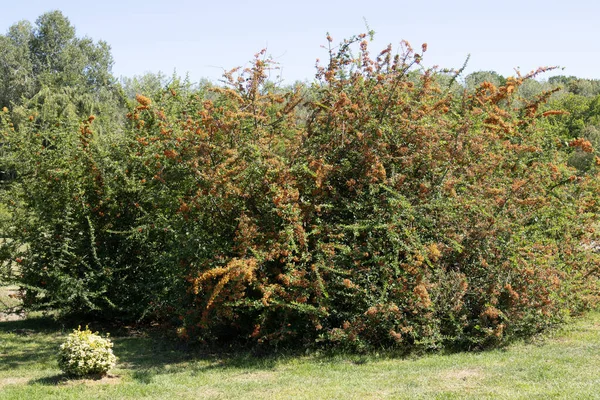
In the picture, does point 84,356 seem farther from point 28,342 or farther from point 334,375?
point 28,342

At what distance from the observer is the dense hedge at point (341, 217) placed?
9.07 meters

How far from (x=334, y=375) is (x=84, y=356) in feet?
10.5

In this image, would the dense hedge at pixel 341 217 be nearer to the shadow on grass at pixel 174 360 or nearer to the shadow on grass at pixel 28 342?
the shadow on grass at pixel 174 360

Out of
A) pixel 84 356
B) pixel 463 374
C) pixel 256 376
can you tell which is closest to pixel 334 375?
pixel 256 376

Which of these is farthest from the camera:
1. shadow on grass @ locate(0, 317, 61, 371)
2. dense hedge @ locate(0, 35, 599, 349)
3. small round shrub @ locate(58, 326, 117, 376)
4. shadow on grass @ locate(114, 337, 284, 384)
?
shadow on grass @ locate(0, 317, 61, 371)

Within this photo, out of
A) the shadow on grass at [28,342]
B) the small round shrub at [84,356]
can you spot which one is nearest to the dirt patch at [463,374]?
the small round shrub at [84,356]

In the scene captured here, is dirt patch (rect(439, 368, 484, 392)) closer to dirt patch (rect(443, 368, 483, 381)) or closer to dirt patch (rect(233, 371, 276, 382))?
dirt patch (rect(443, 368, 483, 381))

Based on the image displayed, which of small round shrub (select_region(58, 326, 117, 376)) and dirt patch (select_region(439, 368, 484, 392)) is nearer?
dirt patch (select_region(439, 368, 484, 392))

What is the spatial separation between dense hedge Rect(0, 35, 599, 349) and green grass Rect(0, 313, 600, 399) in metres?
0.47

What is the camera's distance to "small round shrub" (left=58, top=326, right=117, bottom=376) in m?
7.89

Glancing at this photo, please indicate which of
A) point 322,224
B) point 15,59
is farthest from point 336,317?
point 15,59

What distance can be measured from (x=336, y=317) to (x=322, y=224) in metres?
1.43

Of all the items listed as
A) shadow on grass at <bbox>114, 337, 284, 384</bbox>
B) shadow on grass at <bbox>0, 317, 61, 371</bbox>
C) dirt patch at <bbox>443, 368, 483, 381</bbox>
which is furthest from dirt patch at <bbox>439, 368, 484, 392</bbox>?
shadow on grass at <bbox>0, 317, 61, 371</bbox>

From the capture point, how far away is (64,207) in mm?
11719
